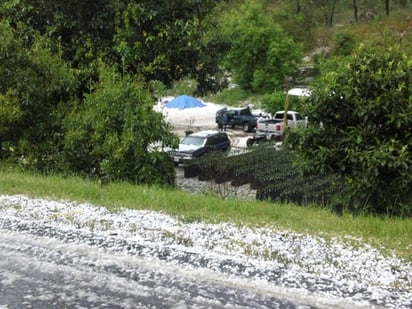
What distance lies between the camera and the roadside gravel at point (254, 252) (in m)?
4.72

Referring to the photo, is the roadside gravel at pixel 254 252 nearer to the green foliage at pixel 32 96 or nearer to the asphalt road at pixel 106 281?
the asphalt road at pixel 106 281

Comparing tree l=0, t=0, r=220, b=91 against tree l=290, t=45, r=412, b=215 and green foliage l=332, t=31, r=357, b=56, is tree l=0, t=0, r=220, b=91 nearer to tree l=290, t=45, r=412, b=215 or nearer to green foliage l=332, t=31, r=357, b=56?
tree l=290, t=45, r=412, b=215

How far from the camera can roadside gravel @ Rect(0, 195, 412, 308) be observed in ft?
15.5

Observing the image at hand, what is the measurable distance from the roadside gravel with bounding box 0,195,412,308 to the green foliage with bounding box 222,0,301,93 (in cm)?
4443

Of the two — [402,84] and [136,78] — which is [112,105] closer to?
[136,78]

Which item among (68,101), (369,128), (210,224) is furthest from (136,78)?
(210,224)

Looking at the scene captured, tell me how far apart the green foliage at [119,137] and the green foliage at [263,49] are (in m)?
39.0

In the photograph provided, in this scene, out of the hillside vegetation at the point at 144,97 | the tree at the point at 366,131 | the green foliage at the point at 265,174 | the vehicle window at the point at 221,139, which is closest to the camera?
the tree at the point at 366,131

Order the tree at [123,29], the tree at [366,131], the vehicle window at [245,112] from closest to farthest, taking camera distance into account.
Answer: the tree at [366,131], the tree at [123,29], the vehicle window at [245,112]

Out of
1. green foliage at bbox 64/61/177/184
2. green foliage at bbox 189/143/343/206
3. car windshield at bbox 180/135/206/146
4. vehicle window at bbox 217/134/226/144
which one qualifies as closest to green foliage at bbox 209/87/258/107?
vehicle window at bbox 217/134/226/144

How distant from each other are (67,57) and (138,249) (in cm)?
1070

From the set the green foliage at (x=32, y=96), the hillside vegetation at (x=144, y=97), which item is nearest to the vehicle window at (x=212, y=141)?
the hillside vegetation at (x=144, y=97)

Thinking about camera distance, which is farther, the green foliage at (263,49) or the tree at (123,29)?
the green foliage at (263,49)

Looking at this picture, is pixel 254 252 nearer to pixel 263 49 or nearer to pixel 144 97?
pixel 144 97
